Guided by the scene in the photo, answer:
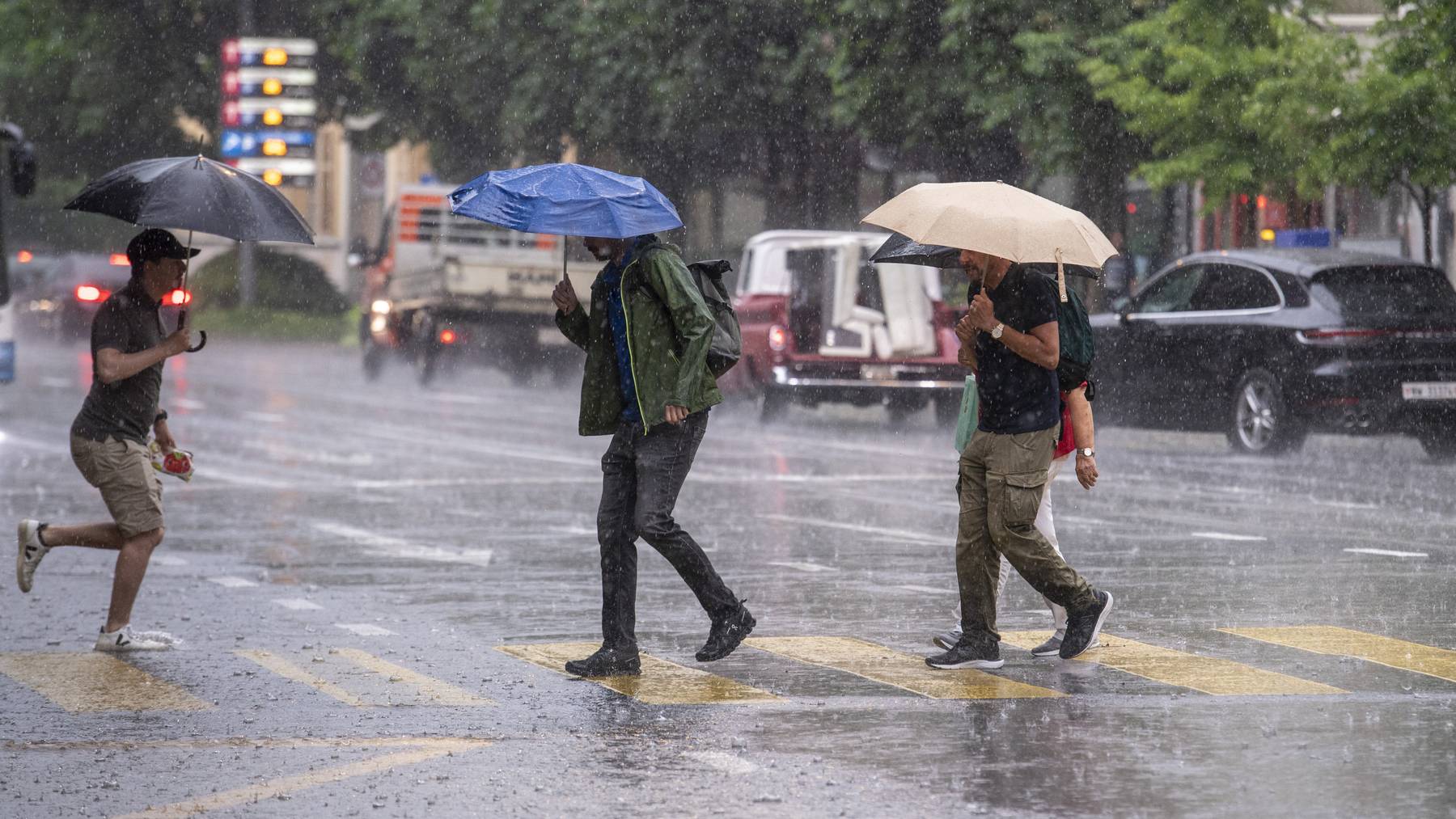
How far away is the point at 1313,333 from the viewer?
1931 centimetres

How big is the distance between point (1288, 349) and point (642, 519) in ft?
38.8

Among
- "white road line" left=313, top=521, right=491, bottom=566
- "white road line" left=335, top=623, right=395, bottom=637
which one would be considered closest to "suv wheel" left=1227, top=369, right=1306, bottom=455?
"white road line" left=313, top=521, right=491, bottom=566

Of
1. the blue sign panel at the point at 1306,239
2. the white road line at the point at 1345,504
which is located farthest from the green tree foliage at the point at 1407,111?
the white road line at the point at 1345,504

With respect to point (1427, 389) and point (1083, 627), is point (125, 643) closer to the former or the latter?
point (1083, 627)

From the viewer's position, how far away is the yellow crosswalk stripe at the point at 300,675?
8133 millimetres

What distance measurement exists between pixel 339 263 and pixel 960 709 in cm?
6117

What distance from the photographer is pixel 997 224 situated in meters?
8.47

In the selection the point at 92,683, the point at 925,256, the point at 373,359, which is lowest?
the point at 373,359

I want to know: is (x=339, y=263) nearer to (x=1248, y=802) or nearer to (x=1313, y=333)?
(x=1313, y=333)

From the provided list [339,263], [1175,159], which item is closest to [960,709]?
[1175,159]

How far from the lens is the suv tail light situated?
78.8 ft

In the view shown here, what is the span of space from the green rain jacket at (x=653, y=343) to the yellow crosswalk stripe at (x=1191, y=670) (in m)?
1.70

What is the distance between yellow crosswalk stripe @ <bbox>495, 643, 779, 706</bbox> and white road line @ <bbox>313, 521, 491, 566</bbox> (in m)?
3.31

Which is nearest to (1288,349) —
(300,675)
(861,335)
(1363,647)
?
(861,335)
